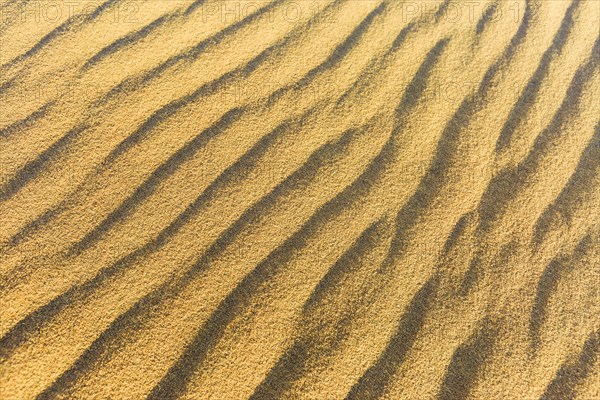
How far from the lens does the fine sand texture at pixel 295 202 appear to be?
3.90 ft

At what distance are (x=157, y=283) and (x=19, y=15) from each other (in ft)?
4.25

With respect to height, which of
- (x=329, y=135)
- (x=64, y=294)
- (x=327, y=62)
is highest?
(x=327, y=62)

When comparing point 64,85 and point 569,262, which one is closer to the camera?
point 569,262

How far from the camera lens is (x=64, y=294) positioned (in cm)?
122

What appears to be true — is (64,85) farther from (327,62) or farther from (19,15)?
(327,62)

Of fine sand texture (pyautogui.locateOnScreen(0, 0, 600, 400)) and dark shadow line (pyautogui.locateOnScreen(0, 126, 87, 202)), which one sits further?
dark shadow line (pyautogui.locateOnScreen(0, 126, 87, 202))

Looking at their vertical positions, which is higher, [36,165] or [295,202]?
[295,202]

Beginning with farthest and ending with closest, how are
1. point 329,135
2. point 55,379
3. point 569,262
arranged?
point 329,135 < point 569,262 < point 55,379

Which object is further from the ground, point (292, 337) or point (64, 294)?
point (292, 337)

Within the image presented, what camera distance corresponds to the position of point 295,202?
56.6 inches

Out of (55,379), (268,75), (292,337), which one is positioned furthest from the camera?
(268,75)

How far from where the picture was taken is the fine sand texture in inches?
46.8

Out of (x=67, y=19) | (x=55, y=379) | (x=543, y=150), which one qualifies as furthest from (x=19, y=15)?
(x=543, y=150)

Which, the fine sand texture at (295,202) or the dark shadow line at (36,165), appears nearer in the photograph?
the fine sand texture at (295,202)
